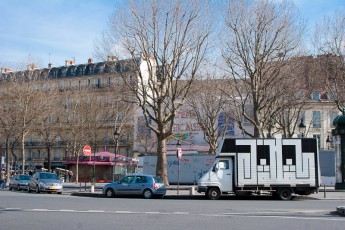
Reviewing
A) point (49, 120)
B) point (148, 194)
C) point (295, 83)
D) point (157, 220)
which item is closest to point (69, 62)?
point (49, 120)

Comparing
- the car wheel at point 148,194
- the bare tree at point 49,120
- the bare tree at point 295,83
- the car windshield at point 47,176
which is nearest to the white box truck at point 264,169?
the car wheel at point 148,194

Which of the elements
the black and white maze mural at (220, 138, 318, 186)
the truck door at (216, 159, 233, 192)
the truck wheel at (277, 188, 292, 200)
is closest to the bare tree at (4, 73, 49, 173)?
the truck door at (216, 159, 233, 192)

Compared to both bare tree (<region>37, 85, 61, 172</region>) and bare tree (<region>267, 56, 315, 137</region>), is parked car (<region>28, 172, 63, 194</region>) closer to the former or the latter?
bare tree (<region>37, 85, 61, 172</region>)

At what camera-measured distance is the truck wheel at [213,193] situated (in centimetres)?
2569

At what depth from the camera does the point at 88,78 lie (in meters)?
74.6

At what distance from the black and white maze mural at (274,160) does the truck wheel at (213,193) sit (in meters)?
1.35

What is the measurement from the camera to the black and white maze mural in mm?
25500

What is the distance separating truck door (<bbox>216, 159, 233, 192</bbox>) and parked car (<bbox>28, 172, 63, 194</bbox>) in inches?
474

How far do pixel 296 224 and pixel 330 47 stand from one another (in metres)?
24.5

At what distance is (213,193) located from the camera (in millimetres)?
25781

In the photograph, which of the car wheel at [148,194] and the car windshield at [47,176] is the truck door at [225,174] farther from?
the car windshield at [47,176]

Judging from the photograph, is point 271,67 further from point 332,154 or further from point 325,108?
point 325,108

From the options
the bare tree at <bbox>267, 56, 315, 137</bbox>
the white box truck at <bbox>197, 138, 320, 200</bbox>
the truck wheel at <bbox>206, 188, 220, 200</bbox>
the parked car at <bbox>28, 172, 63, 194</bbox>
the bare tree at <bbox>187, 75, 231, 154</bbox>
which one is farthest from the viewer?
the bare tree at <bbox>187, 75, 231, 154</bbox>

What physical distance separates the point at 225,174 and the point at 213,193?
4.08 ft
